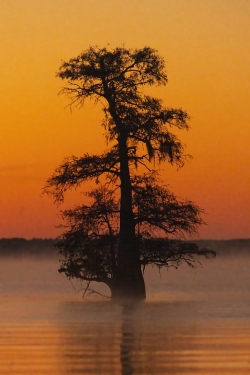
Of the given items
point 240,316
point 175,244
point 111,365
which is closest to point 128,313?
point 240,316

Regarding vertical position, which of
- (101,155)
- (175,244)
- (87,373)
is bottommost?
(87,373)

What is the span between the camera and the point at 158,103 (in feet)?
162

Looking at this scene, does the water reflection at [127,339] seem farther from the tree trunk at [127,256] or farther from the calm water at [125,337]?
the tree trunk at [127,256]

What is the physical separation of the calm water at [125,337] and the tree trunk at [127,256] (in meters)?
0.98

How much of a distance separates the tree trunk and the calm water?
3.20 ft

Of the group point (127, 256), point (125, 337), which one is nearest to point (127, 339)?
point (125, 337)

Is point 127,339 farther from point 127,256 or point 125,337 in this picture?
point 127,256

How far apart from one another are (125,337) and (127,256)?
16.0 metres

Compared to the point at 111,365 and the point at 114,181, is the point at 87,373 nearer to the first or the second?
the point at 111,365

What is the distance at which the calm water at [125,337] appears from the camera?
2567cm

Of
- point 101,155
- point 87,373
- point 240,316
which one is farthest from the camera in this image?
point 101,155

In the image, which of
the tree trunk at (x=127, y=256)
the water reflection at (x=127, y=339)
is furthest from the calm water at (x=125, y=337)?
the tree trunk at (x=127, y=256)

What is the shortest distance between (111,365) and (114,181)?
76.7ft

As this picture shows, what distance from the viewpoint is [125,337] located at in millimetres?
32406
